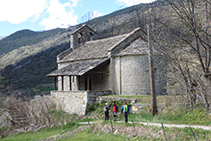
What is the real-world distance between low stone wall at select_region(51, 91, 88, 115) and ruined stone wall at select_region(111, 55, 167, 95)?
10.5 feet

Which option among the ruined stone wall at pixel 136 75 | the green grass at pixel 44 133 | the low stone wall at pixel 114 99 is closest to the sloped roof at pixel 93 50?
the ruined stone wall at pixel 136 75

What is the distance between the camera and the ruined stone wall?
19875 mm

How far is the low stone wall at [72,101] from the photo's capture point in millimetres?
20297

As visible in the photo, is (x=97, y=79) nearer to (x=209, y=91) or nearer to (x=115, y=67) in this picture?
(x=115, y=67)

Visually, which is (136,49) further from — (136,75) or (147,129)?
(147,129)

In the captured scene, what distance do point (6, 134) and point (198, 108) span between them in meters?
15.7

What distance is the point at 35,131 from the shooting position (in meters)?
18.9

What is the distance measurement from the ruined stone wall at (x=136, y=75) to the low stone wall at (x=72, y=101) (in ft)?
10.5

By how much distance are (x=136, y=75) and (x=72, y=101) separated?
247 inches

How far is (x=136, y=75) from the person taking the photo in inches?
786

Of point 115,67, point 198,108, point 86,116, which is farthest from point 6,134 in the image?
point 198,108

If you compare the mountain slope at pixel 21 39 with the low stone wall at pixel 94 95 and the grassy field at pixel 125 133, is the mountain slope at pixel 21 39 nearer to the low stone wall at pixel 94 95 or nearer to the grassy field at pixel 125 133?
the low stone wall at pixel 94 95

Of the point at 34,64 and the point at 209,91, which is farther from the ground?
the point at 34,64

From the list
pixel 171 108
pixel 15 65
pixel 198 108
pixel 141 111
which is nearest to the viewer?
pixel 198 108
